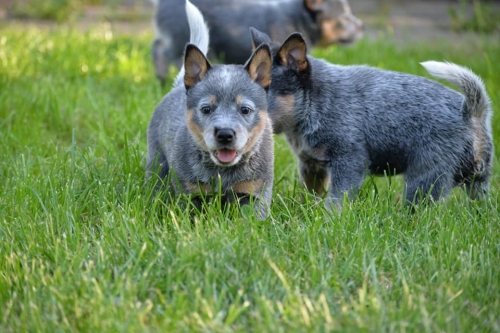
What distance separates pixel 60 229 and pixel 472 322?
6.25ft

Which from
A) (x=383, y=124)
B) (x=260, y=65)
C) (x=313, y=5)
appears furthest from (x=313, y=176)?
(x=313, y=5)

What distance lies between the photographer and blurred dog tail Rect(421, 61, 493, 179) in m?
3.94

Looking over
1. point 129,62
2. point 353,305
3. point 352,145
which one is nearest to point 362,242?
point 353,305

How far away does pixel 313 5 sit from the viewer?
6.88 meters

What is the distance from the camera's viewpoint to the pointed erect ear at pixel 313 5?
684 cm

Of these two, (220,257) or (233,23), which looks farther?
(233,23)

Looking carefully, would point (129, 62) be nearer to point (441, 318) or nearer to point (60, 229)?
point (60, 229)

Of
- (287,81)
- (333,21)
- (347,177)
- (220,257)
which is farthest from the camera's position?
(333,21)

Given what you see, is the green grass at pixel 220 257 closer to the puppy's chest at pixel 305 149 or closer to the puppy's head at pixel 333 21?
the puppy's chest at pixel 305 149

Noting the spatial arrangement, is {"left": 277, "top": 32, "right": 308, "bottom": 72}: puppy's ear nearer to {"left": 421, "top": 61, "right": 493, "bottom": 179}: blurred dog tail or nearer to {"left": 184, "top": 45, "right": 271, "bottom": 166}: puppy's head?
{"left": 184, "top": 45, "right": 271, "bottom": 166}: puppy's head

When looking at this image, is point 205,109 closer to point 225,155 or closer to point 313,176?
point 225,155

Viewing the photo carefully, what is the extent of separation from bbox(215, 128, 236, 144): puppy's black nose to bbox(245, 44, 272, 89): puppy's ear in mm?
426

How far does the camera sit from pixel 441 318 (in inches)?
102

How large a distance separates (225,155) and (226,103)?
0.27 meters
